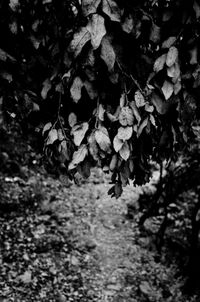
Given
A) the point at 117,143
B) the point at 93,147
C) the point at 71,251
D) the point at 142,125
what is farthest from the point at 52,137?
the point at 71,251

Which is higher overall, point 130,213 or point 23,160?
point 23,160

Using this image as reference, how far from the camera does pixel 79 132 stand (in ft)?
5.98

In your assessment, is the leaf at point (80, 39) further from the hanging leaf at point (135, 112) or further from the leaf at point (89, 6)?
the hanging leaf at point (135, 112)

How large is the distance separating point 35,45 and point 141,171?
102cm

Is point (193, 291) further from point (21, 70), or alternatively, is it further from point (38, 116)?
point (21, 70)

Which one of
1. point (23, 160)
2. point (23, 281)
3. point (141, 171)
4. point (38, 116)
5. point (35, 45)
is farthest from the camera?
point (23, 160)

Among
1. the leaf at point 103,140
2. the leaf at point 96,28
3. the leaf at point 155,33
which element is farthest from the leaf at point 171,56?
the leaf at point 103,140

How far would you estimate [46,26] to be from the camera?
1889mm

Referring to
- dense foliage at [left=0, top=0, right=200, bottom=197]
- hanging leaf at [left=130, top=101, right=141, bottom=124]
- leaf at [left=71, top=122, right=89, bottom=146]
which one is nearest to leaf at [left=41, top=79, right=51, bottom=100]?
dense foliage at [left=0, top=0, right=200, bottom=197]

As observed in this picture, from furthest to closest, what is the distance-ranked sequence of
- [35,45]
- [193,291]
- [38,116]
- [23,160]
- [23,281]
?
[23,160]
[193,291]
[23,281]
[38,116]
[35,45]

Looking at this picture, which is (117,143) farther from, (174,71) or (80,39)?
(80,39)

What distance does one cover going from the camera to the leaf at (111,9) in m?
1.49

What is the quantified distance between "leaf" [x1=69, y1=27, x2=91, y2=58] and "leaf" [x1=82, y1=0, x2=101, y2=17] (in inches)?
2.6

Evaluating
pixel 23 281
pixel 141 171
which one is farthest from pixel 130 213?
pixel 141 171
